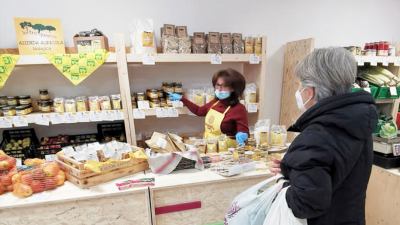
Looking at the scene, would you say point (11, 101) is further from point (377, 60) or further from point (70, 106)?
point (377, 60)

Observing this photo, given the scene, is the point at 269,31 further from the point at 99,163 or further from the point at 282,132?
the point at 99,163

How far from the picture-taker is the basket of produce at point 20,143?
91.3 inches

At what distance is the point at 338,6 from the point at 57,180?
3607 millimetres

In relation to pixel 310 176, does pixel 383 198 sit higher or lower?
lower

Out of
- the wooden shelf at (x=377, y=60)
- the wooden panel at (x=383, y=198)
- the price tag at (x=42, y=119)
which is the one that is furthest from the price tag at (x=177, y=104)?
the wooden shelf at (x=377, y=60)

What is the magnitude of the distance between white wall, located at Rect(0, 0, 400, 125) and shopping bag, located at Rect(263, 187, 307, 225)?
7.24ft

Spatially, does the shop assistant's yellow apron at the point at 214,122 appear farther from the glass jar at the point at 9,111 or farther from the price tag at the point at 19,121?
the glass jar at the point at 9,111

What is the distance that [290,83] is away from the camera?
2.97m

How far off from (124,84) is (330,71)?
1.77 metres

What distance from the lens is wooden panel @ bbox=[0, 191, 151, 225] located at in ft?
4.26

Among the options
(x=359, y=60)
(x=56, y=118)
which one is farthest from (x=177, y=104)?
(x=359, y=60)

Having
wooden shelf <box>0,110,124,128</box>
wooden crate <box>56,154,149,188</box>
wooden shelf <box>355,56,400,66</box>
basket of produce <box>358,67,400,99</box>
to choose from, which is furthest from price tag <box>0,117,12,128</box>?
basket of produce <box>358,67,400,99</box>

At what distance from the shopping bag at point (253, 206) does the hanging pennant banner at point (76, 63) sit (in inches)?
65.0

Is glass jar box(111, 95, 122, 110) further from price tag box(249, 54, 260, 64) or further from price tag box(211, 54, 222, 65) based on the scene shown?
price tag box(249, 54, 260, 64)
